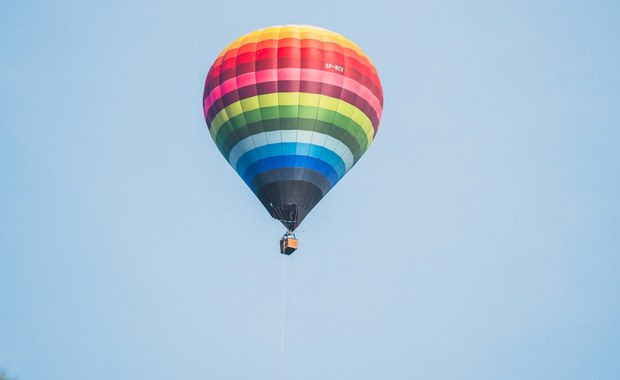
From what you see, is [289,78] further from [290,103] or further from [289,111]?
[289,111]

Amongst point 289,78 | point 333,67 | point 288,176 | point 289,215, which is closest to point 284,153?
point 288,176

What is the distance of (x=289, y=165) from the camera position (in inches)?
1357

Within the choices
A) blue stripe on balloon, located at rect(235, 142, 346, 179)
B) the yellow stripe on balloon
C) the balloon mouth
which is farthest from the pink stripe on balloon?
the balloon mouth

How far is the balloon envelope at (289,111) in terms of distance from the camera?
3431cm

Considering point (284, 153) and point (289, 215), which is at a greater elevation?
point (284, 153)

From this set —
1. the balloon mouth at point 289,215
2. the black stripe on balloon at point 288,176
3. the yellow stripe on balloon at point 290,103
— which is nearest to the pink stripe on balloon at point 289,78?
the yellow stripe on balloon at point 290,103

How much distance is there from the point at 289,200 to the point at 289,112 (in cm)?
266

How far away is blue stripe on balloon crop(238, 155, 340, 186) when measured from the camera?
3450cm

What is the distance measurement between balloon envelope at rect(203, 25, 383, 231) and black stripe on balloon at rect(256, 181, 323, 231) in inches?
1.2

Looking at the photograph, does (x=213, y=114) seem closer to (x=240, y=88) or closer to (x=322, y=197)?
(x=240, y=88)

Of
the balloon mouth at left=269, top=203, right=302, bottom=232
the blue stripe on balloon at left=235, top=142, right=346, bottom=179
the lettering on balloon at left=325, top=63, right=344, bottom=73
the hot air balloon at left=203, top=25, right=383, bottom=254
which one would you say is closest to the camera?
the balloon mouth at left=269, top=203, right=302, bottom=232

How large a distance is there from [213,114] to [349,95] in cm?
433

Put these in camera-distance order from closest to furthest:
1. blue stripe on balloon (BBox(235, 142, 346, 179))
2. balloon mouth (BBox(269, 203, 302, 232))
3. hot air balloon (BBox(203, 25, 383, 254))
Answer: balloon mouth (BBox(269, 203, 302, 232))
hot air balloon (BBox(203, 25, 383, 254))
blue stripe on balloon (BBox(235, 142, 346, 179))

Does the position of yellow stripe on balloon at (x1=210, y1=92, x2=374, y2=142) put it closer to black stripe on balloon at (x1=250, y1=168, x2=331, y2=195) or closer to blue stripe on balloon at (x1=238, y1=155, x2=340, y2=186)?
blue stripe on balloon at (x1=238, y1=155, x2=340, y2=186)
